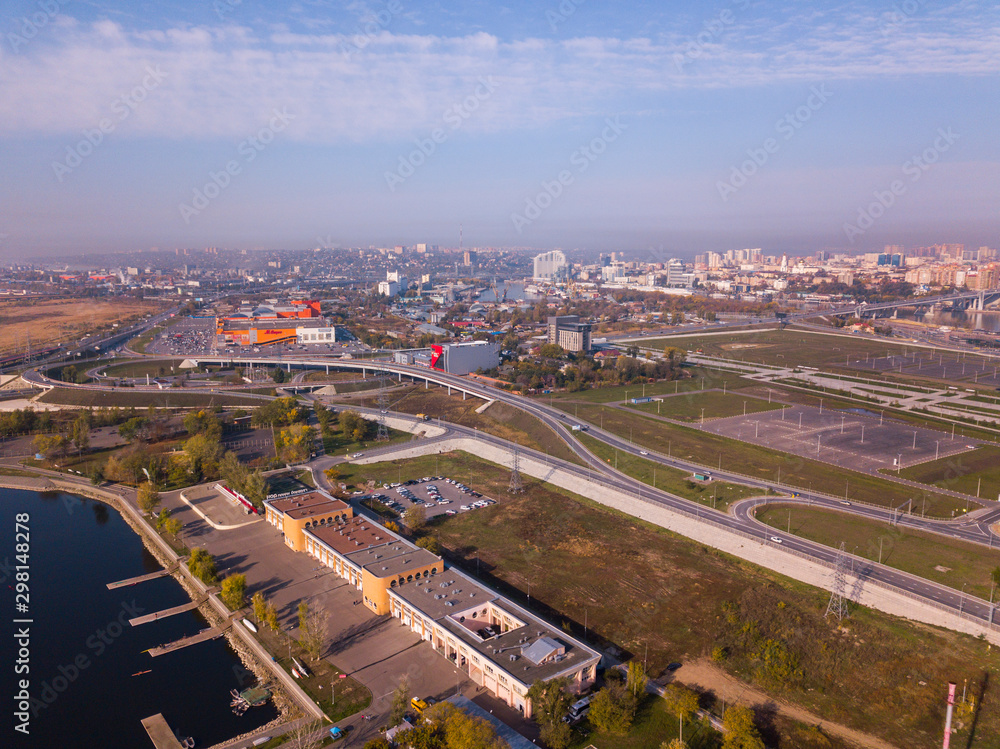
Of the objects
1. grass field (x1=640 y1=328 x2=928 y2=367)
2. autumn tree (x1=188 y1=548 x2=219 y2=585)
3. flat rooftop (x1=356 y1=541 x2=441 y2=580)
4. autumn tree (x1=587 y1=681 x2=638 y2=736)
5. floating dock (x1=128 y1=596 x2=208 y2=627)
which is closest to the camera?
autumn tree (x1=587 y1=681 x2=638 y2=736)

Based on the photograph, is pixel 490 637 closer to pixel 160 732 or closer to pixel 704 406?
pixel 160 732

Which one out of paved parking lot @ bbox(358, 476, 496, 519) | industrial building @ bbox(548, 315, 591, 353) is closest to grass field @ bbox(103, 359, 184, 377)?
paved parking lot @ bbox(358, 476, 496, 519)

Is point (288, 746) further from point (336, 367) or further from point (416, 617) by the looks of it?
point (336, 367)

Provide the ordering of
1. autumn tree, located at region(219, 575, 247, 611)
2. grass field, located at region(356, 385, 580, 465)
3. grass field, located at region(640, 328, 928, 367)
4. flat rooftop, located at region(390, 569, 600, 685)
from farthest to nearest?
grass field, located at region(640, 328, 928, 367)
grass field, located at region(356, 385, 580, 465)
autumn tree, located at region(219, 575, 247, 611)
flat rooftop, located at region(390, 569, 600, 685)

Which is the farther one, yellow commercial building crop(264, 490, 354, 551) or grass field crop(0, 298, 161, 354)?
grass field crop(0, 298, 161, 354)

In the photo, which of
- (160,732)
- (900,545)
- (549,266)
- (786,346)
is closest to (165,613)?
(160,732)

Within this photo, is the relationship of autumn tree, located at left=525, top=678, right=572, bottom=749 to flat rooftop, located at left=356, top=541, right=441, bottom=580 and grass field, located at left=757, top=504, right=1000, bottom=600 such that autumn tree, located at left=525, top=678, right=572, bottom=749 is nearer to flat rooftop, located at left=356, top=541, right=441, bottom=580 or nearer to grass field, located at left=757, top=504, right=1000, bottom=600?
flat rooftop, located at left=356, top=541, right=441, bottom=580

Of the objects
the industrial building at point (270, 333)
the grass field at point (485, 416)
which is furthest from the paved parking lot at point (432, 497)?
the industrial building at point (270, 333)
